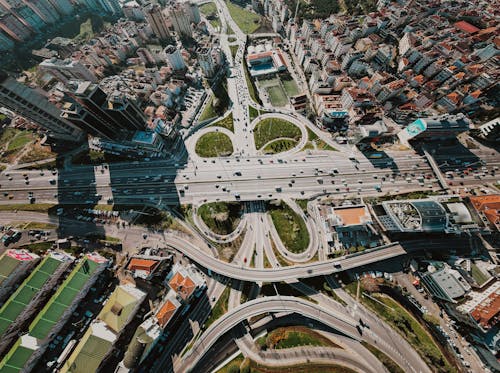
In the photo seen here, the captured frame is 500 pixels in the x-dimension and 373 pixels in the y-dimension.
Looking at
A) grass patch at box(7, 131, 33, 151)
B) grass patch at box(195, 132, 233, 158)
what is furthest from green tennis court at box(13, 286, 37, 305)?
grass patch at box(7, 131, 33, 151)

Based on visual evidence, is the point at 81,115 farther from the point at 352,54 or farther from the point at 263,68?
the point at 352,54

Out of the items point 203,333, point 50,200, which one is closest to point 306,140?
point 203,333

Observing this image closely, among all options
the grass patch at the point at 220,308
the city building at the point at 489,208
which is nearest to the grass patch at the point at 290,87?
the city building at the point at 489,208

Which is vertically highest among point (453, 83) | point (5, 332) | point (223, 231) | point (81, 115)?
point (453, 83)

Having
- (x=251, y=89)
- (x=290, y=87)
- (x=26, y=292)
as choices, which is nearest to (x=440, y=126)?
(x=290, y=87)

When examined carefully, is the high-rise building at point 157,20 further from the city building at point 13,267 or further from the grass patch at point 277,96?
the city building at point 13,267

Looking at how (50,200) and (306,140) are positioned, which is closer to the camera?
Result: (50,200)

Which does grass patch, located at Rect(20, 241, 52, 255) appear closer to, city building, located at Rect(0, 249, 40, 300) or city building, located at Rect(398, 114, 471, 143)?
city building, located at Rect(0, 249, 40, 300)

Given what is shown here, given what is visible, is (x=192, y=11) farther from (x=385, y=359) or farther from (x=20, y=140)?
(x=385, y=359)
